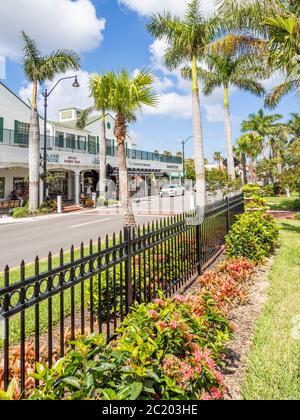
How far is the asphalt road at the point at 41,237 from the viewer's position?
1012 cm

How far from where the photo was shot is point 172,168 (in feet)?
168

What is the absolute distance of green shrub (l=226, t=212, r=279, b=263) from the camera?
777cm

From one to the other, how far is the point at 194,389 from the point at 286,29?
10008mm

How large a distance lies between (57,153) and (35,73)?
22.4 ft

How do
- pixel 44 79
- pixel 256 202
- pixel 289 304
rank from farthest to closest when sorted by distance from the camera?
pixel 44 79 → pixel 256 202 → pixel 289 304

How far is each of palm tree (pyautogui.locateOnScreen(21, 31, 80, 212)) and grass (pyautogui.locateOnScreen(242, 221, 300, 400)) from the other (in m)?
18.7

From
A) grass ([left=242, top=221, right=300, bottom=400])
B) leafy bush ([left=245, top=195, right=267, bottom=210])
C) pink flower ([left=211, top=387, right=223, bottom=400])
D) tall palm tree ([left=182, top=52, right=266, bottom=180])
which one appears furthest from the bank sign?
pink flower ([left=211, top=387, right=223, bottom=400])

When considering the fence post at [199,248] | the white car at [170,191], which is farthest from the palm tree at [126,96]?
the white car at [170,191]

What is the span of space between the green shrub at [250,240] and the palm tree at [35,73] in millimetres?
17139

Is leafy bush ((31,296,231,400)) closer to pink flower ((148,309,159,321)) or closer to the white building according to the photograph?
pink flower ((148,309,159,321))

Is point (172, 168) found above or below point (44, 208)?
above

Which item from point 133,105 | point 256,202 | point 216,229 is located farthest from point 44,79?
point 216,229

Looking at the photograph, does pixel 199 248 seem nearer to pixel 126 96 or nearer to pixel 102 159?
pixel 126 96
